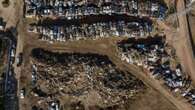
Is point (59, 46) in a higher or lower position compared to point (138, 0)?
lower

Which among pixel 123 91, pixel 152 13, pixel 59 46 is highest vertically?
pixel 152 13

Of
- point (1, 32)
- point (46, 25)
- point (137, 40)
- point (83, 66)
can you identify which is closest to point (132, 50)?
point (137, 40)

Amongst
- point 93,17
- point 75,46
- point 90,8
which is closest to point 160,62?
point 93,17

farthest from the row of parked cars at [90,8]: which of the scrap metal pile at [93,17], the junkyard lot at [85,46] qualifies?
the junkyard lot at [85,46]

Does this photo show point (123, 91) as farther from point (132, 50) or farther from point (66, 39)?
point (66, 39)

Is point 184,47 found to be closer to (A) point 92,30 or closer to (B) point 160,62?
(B) point 160,62
